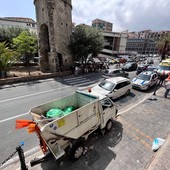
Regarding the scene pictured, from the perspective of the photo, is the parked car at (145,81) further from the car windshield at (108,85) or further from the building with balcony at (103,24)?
the building with balcony at (103,24)

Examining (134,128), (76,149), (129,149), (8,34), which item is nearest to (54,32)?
(8,34)

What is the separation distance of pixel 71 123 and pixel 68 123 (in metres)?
0.13

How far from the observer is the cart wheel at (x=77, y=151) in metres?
4.02

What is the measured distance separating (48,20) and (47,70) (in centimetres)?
810

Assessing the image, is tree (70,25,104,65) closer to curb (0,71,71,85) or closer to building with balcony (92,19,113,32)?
curb (0,71,71,85)

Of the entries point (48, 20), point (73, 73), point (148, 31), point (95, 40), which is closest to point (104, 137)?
point (73, 73)

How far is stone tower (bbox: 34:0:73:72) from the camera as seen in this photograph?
17.4m

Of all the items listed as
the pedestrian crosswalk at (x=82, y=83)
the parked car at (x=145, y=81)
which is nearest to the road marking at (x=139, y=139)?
the parked car at (x=145, y=81)

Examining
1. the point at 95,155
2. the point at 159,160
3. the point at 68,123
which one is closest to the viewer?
the point at 68,123

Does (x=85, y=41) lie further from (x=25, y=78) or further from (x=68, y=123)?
(x=68, y=123)

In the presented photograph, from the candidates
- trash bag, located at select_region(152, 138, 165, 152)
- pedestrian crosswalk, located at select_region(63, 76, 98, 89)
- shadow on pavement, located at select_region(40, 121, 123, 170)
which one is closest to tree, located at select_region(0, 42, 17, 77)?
pedestrian crosswalk, located at select_region(63, 76, 98, 89)

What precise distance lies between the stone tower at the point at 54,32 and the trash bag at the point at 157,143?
1695cm

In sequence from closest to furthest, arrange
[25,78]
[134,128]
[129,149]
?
1. [129,149]
2. [134,128]
3. [25,78]

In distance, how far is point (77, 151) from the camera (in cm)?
412
